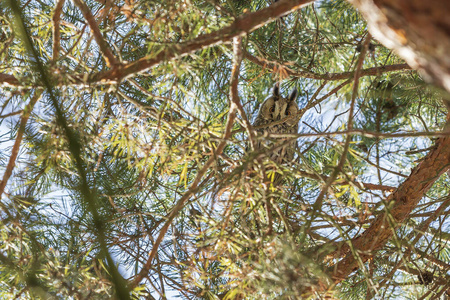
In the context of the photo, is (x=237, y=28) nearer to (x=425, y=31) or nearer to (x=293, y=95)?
(x=425, y=31)

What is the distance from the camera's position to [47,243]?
147cm

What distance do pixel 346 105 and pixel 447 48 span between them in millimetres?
1960

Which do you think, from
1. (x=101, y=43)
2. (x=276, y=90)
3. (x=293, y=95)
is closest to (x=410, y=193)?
(x=101, y=43)

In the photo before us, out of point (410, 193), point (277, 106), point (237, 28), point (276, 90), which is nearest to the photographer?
point (237, 28)

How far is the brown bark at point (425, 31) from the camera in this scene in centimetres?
44

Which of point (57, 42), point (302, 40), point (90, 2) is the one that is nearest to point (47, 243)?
point (57, 42)

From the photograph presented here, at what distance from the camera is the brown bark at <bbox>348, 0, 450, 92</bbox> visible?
0.44 m

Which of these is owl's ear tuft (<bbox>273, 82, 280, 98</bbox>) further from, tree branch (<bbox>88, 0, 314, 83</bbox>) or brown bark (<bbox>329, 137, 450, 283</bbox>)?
tree branch (<bbox>88, 0, 314, 83</bbox>)

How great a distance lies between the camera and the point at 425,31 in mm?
456

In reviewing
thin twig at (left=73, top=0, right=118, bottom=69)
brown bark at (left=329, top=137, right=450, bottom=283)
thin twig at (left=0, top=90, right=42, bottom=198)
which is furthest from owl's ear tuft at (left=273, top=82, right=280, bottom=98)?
thin twig at (left=0, top=90, right=42, bottom=198)

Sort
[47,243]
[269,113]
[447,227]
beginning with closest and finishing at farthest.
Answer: [47,243]
[447,227]
[269,113]

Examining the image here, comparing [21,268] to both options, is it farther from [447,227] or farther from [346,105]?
[346,105]

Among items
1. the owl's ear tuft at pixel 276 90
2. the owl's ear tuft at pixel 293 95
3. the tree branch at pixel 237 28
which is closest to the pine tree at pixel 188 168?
the tree branch at pixel 237 28

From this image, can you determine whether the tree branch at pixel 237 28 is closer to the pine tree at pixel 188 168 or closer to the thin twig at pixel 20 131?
the pine tree at pixel 188 168
